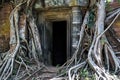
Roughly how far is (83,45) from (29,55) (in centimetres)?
112

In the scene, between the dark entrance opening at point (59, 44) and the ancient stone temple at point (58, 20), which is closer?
the ancient stone temple at point (58, 20)

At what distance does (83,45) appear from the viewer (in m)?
5.69

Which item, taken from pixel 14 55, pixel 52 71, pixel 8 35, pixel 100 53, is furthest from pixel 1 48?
pixel 100 53

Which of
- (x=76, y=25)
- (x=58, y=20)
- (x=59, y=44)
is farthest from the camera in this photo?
(x=59, y=44)

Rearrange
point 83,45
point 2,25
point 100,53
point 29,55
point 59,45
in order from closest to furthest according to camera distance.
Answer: point 100,53, point 83,45, point 29,55, point 2,25, point 59,45

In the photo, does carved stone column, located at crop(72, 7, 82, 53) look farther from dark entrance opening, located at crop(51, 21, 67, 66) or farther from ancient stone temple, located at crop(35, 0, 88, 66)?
dark entrance opening, located at crop(51, 21, 67, 66)

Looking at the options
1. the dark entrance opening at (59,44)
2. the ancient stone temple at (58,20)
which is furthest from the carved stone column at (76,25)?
the dark entrance opening at (59,44)

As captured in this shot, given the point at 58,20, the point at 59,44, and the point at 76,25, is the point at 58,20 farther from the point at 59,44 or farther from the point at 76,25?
the point at 59,44

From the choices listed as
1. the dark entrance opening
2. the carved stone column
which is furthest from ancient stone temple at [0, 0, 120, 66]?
the dark entrance opening

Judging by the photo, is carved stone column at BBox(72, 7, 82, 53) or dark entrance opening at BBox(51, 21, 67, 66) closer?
carved stone column at BBox(72, 7, 82, 53)

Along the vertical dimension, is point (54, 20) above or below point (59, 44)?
above

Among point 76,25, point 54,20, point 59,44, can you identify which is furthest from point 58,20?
point 59,44

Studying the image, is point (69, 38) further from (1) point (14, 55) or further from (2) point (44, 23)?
(1) point (14, 55)

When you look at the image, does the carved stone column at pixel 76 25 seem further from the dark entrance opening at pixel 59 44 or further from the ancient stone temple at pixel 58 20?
the dark entrance opening at pixel 59 44
